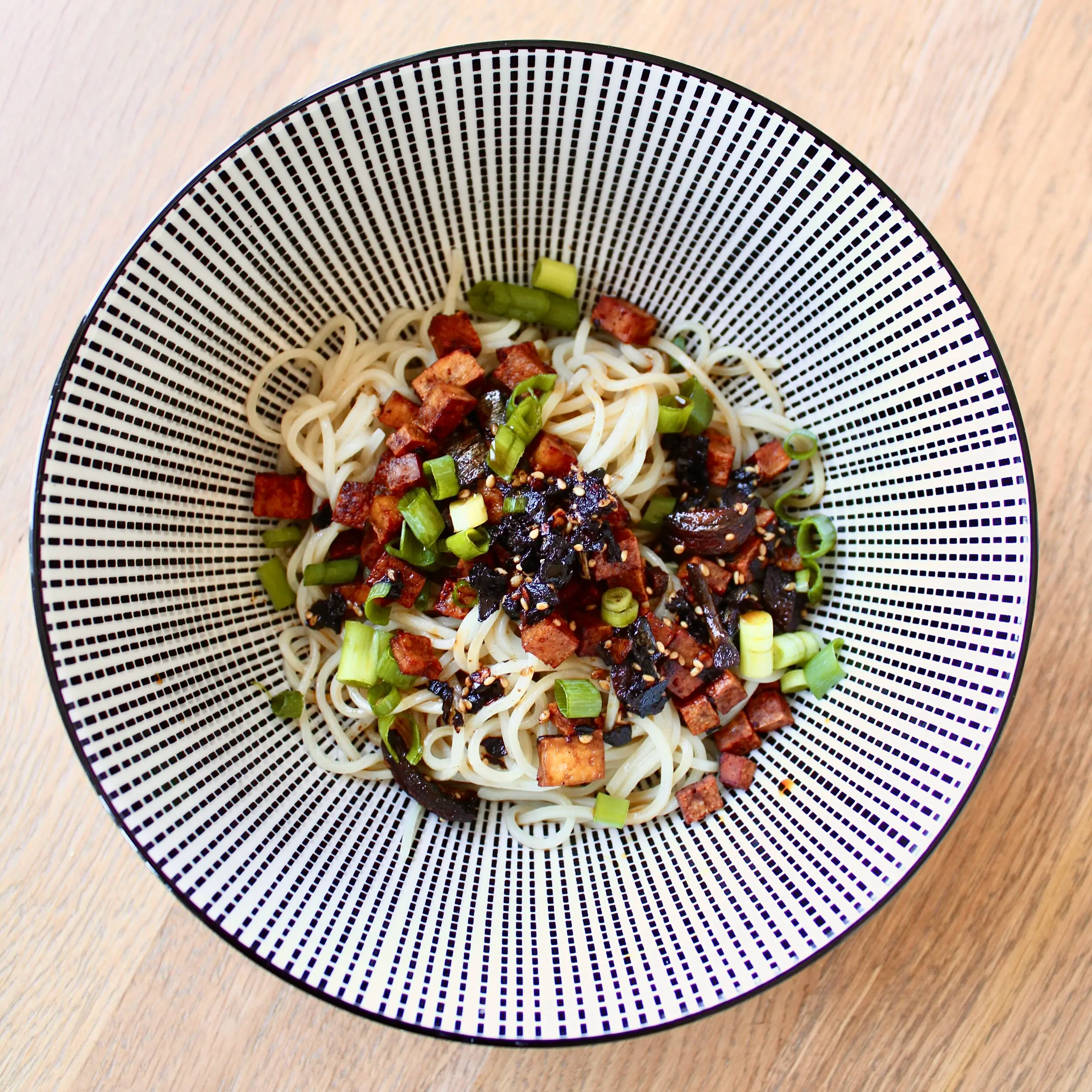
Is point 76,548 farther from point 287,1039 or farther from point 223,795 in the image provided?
point 287,1039

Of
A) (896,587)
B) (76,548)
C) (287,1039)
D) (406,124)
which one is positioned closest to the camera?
(76,548)

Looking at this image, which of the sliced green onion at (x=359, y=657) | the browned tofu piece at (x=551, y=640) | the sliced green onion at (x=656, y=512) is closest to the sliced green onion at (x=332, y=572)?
the sliced green onion at (x=359, y=657)

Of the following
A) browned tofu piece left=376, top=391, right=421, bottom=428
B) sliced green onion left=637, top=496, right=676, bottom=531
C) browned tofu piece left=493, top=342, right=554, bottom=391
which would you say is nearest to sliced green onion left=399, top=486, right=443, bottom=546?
browned tofu piece left=376, top=391, right=421, bottom=428

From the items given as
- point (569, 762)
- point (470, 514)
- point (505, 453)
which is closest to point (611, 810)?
point (569, 762)

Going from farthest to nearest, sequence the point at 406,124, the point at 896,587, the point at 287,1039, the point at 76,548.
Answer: the point at 287,1039 → the point at 896,587 → the point at 406,124 → the point at 76,548

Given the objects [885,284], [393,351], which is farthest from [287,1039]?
[885,284]
